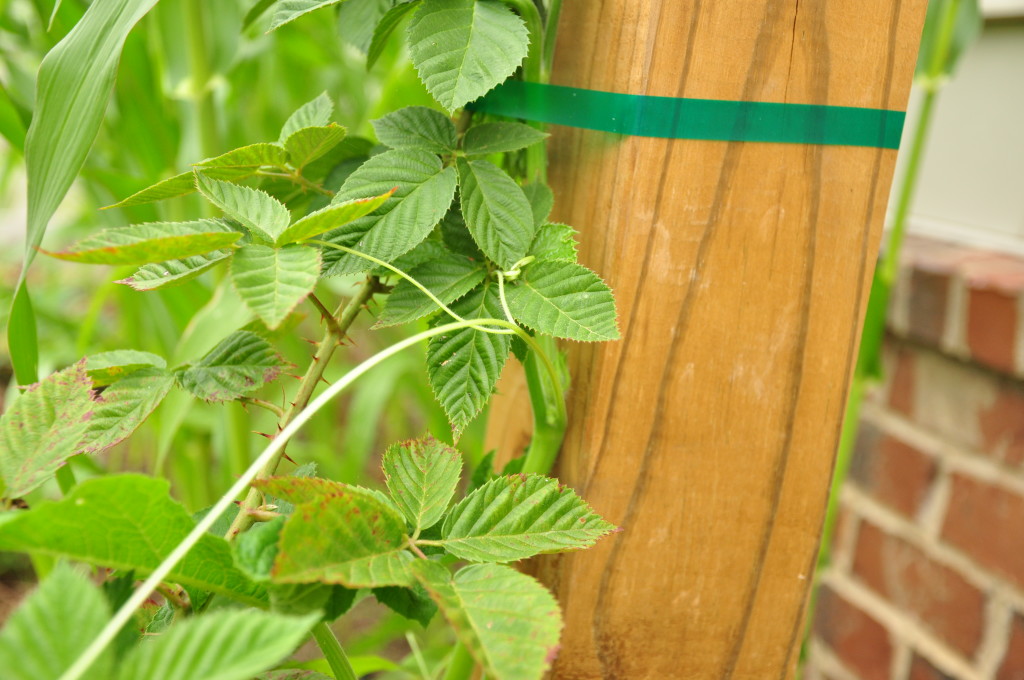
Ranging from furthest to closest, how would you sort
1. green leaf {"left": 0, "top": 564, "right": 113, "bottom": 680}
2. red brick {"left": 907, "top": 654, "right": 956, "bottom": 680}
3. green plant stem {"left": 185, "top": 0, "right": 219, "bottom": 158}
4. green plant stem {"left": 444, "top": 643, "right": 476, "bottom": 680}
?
red brick {"left": 907, "top": 654, "right": 956, "bottom": 680} → green plant stem {"left": 185, "top": 0, "right": 219, "bottom": 158} → green plant stem {"left": 444, "top": 643, "right": 476, "bottom": 680} → green leaf {"left": 0, "top": 564, "right": 113, "bottom": 680}

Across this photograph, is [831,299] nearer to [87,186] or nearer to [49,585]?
[49,585]

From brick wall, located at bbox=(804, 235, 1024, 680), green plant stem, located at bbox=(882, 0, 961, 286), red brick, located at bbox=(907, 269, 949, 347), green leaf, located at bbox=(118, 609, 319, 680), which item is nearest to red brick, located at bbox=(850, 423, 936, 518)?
brick wall, located at bbox=(804, 235, 1024, 680)

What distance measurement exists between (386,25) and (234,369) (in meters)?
0.20

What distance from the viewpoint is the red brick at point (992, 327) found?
88 centimetres

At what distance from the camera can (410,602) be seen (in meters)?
0.36

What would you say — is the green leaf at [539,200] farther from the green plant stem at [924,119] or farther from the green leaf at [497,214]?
the green plant stem at [924,119]

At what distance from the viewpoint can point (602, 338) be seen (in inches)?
13.5

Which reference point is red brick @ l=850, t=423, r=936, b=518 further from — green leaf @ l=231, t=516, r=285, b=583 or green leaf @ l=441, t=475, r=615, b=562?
green leaf @ l=231, t=516, r=285, b=583

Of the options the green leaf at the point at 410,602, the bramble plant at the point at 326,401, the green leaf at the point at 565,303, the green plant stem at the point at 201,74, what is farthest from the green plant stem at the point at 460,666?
the green plant stem at the point at 201,74

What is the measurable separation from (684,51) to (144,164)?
86 cm

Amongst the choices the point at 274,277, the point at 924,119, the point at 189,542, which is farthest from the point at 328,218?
the point at 924,119

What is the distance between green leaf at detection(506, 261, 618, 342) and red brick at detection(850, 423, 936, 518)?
86 centimetres

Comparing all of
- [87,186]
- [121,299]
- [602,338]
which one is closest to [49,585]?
[602,338]

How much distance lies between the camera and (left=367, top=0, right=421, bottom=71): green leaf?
0.39m
